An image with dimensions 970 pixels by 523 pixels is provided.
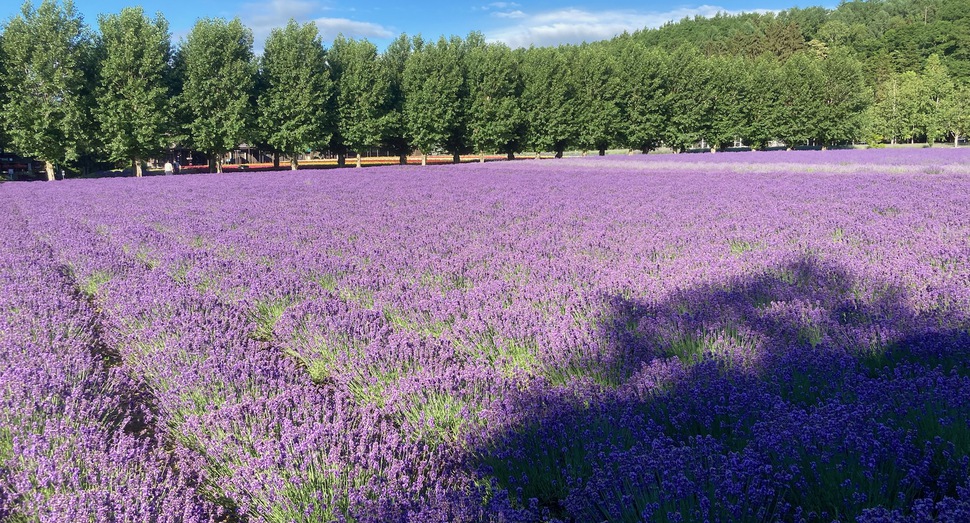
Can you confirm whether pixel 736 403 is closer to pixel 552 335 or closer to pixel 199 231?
pixel 552 335

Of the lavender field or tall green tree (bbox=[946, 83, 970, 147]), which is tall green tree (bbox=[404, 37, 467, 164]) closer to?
the lavender field

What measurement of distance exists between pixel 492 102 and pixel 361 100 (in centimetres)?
990

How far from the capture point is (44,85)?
30.7 meters

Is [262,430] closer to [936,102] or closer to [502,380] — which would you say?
[502,380]

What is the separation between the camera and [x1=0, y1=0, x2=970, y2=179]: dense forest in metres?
32.0

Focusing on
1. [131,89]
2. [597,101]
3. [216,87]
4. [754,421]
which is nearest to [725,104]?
[597,101]

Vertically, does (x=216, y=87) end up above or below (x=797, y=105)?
above

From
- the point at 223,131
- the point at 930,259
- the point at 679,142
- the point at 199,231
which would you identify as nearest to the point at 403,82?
the point at 223,131

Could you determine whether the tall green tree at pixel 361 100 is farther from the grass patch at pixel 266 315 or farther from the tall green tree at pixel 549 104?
the grass patch at pixel 266 315

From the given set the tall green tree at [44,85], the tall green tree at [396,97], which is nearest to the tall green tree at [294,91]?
the tall green tree at [396,97]

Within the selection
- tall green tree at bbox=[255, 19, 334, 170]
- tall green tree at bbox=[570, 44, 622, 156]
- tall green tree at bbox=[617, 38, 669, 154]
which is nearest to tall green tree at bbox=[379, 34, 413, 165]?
tall green tree at bbox=[255, 19, 334, 170]

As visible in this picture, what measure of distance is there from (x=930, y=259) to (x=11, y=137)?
132ft

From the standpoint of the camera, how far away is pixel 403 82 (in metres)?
43.8

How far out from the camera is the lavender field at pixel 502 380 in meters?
2.01
